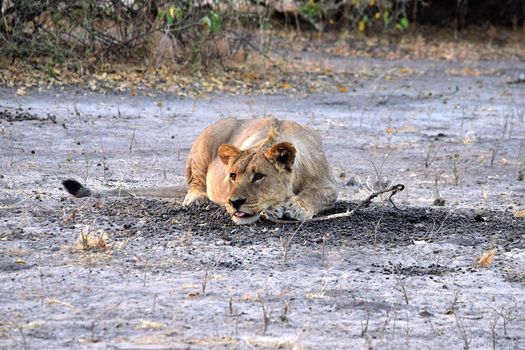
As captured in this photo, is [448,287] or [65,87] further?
[65,87]

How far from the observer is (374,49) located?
1619 cm

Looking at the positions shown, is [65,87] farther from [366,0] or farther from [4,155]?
[366,0]

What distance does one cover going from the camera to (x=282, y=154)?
19.9ft

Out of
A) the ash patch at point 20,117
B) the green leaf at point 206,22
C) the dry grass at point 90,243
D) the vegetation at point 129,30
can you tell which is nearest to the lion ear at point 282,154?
the dry grass at point 90,243

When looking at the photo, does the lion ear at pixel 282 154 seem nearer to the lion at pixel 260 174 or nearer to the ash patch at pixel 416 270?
the lion at pixel 260 174

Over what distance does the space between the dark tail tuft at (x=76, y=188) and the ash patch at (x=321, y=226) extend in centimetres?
8

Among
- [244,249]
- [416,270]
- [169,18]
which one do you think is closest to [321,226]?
[244,249]

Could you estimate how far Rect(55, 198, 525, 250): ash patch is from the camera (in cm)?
591

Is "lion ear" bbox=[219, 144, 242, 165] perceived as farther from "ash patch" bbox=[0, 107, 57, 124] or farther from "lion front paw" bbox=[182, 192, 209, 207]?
"ash patch" bbox=[0, 107, 57, 124]

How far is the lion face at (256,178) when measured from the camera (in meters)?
5.94

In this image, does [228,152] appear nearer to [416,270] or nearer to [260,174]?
[260,174]

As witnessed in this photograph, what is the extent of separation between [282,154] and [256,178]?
21cm

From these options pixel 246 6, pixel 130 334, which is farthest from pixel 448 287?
pixel 246 6

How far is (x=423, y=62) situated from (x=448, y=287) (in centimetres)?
1074
